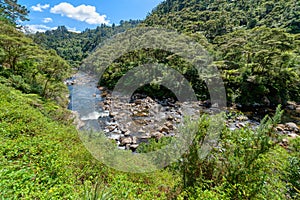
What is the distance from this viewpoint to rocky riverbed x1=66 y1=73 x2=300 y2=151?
409 inches

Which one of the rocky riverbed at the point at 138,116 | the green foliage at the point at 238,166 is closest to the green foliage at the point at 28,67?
the rocky riverbed at the point at 138,116

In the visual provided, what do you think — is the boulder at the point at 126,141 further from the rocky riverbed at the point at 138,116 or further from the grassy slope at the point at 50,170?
the grassy slope at the point at 50,170

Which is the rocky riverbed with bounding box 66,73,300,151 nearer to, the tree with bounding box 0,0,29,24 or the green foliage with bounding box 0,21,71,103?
the green foliage with bounding box 0,21,71,103

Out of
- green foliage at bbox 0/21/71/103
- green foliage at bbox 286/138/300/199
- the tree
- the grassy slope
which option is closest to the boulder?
the grassy slope

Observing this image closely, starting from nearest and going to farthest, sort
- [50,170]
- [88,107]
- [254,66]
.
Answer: [50,170], [88,107], [254,66]

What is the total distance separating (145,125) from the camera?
1198 cm

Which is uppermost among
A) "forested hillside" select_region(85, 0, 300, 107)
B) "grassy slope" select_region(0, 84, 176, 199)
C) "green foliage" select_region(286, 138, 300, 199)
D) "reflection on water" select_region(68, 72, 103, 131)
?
"forested hillside" select_region(85, 0, 300, 107)

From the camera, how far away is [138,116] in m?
13.7

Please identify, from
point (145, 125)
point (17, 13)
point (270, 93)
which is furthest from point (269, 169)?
point (17, 13)

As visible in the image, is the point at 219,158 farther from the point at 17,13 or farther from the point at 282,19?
the point at 282,19

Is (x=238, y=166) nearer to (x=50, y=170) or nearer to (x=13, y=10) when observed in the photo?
(x=50, y=170)

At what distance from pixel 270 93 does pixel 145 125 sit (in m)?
13.1

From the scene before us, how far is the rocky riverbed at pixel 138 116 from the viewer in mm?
10383

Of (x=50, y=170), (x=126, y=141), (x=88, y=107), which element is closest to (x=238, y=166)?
(x=50, y=170)
